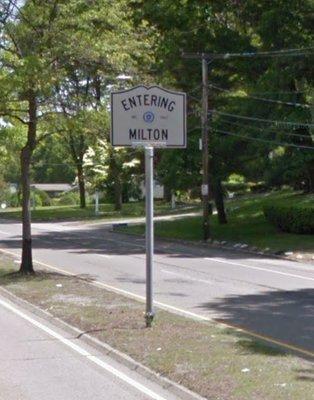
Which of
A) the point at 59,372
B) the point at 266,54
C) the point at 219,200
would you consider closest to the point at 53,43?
the point at 59,372

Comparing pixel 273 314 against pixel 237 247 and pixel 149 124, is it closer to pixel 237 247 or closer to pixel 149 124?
pixel 149 124

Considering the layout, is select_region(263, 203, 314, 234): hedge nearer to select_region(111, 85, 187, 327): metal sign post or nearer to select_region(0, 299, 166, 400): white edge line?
select_region(0, 299, 166, 400): white edge line

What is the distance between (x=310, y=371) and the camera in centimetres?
799

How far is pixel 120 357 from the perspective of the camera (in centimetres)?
922

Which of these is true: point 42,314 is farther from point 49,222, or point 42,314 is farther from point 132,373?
point 49,222

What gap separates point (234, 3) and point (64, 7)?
67.9 feet

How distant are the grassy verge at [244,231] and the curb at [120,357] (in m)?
17.1

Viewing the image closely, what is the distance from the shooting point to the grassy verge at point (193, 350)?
→ 23.7 ft

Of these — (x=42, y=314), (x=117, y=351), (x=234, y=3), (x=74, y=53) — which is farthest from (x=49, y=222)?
(x=117, y=351)

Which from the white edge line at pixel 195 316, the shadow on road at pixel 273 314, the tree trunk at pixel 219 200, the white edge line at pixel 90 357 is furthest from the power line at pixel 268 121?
the white edge line at pixel 90 357

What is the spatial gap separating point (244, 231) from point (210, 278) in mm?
16589

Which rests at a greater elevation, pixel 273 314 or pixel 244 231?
pixel 244 231

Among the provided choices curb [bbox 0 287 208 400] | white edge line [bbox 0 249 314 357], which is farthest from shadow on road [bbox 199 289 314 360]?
curb [bbox 0 287 208 400]

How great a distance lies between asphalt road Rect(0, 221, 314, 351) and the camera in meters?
13.0
